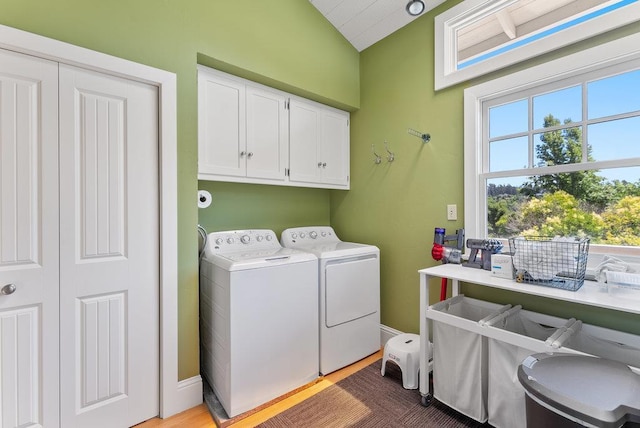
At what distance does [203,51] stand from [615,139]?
248 centimetres

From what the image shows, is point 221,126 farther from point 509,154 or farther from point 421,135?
point 509,154

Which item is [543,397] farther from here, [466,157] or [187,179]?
[187,179]

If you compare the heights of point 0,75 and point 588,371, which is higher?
point 0,75

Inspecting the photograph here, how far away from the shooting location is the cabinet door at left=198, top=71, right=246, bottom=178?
204 cm

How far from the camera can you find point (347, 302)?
89.7 inches

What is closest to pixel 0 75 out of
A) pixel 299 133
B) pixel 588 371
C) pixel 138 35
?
pixel 138 35

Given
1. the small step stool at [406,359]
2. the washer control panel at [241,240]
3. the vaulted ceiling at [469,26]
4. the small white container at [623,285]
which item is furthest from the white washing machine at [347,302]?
the vaulted ceiling at [469,26]

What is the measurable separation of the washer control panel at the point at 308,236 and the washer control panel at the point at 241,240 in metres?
0.10

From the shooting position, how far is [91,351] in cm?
159

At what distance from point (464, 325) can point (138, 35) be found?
2451 millimetres

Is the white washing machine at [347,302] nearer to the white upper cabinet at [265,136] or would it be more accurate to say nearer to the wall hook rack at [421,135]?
the white upper cabinet at [265,136]

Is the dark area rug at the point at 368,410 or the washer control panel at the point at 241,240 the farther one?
the washer control panel at the point at 241,240

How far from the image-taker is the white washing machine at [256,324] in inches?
68.9

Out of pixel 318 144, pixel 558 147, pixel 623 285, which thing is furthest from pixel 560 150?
pixel 318 144
